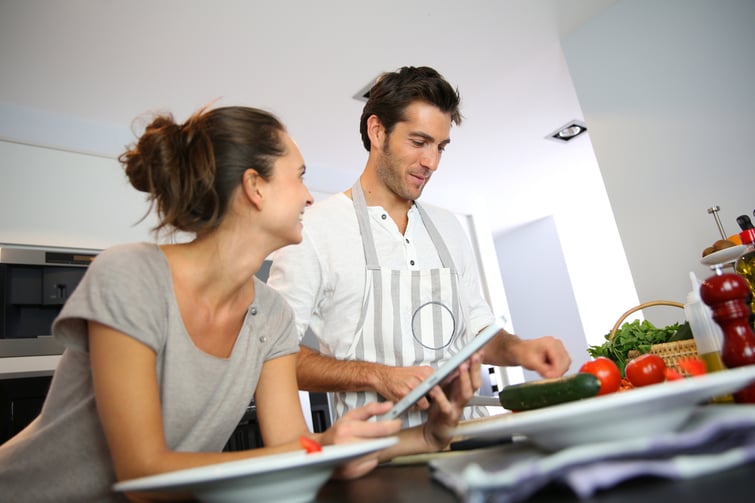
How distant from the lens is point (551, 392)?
695mm

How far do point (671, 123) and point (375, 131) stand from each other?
1.58m

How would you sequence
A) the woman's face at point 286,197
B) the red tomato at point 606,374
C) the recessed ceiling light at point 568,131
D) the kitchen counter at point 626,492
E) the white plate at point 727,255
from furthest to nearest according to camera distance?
the recessed ceiling light at point 568,131 → the white plate at point 727,255 → the woman's face at point 286,197 → the red tomato at point 606,374 → the kitchen counter at point 626,492

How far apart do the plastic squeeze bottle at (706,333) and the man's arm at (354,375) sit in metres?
0.49

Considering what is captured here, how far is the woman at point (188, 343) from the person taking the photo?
2.63ft

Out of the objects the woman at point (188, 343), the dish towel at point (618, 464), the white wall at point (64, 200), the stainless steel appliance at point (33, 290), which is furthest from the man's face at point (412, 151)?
the stainless steel appliance at point (33, 290)

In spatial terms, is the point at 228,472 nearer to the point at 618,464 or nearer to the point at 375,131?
the point at 618,464

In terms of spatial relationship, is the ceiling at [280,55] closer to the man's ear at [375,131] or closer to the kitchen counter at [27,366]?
the man's ear at [375,131]

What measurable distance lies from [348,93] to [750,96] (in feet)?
6.76

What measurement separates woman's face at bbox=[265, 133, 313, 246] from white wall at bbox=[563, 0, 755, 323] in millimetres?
2005

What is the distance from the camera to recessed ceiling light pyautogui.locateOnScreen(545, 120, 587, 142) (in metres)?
4.27

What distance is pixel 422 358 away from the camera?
1.53m

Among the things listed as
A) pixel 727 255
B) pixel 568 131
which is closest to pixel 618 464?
pixel 727 255

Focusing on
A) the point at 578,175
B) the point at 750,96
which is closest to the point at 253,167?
the point at 750,96

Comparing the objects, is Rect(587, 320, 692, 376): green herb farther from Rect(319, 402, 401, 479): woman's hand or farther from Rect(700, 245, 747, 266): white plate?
Rect(319, 402, 401, 479): woman's hand
